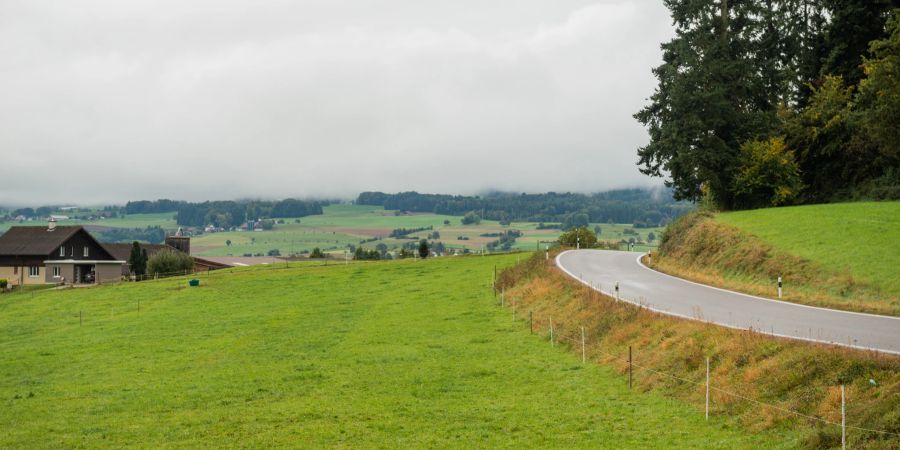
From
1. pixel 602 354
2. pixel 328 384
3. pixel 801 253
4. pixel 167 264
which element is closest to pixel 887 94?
pixel 801 253

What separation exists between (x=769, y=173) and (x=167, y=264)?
2608 inches

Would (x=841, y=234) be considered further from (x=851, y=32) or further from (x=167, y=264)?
(x=167, y=264)

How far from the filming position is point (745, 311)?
28609 mm

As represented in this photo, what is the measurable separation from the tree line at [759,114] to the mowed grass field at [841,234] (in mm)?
5536

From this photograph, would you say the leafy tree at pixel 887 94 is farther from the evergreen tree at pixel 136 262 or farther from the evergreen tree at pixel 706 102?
the evergreen tree at pixel 136 262

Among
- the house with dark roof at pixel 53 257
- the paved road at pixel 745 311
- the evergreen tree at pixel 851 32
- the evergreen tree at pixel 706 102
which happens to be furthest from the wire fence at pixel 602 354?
the house with dark roof at pixel 53 257

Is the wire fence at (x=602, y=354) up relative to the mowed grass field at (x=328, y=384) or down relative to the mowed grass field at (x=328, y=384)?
up

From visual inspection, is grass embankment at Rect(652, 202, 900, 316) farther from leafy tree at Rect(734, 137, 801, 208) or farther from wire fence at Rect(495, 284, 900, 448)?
wire fence at Rect(495, 284, 900, 448)

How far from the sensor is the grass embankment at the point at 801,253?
30.1 metres

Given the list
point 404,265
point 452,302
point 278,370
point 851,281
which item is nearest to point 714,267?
point 851,281

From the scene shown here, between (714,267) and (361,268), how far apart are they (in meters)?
38.9

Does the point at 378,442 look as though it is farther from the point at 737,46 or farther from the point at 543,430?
the point at 737,46

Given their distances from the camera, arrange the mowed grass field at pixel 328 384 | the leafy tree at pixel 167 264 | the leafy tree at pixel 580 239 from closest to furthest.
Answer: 1. the mowed grass field at pixel 328 384
2. the leafy tree at pixel 580 239
3. the leafy tree at pixel 167 264

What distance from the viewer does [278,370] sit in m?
31.0
